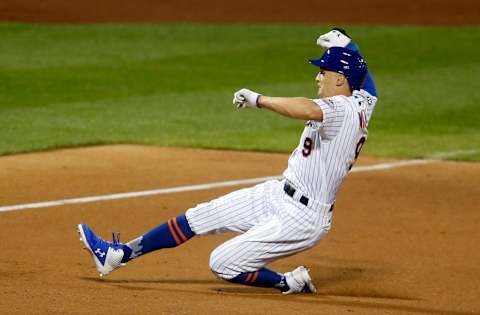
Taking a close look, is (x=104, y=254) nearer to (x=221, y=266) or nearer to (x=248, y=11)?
(x=221, y=266)

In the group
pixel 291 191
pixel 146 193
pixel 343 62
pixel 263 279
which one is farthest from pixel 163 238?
pixel 146 193

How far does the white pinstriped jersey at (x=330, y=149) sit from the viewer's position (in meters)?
6.65

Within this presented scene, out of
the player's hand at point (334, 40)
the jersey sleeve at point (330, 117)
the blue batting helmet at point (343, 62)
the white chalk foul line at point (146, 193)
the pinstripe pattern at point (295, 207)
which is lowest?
the white chalk foul line at point (146, 193)

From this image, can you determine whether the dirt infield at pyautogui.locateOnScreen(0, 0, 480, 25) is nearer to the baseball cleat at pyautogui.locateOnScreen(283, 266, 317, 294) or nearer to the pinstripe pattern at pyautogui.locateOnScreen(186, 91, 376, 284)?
the pinstripe pattern at pyautogui.locateOnScreen(186, 91, 376, 284)

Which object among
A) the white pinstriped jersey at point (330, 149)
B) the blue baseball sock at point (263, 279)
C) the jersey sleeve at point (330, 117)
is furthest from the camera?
the blue baseball sock at point (263, 279)

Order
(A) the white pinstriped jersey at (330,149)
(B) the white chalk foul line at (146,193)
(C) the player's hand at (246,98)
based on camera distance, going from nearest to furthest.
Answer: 1. (C) the player's hand at (246,98)
2. (A) the white pinstriped jersey at (330,149)
3. (B) the white chalk foul line at (146,193)

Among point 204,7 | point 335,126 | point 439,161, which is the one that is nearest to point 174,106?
point 439,161

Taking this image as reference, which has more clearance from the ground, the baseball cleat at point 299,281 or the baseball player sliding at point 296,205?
the baseball player sliding at point 296,205

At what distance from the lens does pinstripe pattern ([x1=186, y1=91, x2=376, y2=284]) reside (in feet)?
22.0

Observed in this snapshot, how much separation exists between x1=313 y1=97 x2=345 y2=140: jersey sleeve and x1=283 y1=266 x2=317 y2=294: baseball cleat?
0.82m

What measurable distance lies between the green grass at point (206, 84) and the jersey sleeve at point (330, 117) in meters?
5.49

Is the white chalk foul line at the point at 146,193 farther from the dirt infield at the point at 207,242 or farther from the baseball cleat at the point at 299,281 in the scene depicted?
the baseball cleat at the point at 299,281

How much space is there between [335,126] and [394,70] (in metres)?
11.4

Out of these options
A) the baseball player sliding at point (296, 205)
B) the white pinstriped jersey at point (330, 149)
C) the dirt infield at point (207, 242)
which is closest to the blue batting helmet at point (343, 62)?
the baseball player sliding at point (296, 205)
